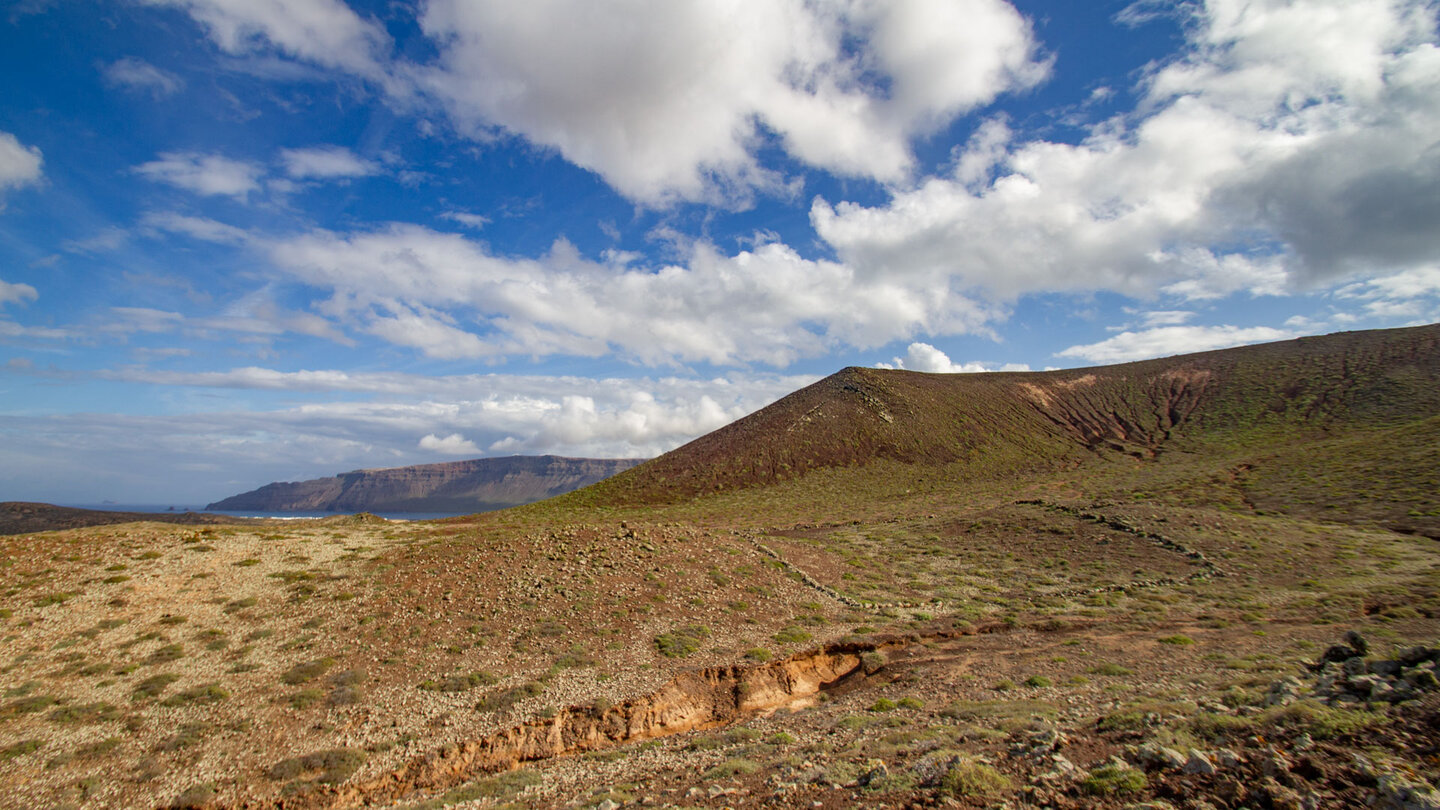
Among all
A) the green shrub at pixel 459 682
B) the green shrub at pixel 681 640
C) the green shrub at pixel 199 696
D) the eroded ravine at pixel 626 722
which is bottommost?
the eroded ravine at pixel 626 722

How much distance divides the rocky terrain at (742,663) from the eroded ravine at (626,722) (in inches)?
3.5

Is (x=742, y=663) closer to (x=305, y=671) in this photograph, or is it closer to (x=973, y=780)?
(x=973, y=780)

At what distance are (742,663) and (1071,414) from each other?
4273 inches

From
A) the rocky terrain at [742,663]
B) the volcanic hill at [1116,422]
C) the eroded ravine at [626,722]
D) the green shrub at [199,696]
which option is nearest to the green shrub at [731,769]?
the rocky terrain at [742,663]

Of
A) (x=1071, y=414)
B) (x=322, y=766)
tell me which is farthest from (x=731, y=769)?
(x=1071, y=414)

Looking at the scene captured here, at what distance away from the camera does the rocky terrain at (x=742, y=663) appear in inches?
365

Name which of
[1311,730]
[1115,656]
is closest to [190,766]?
[1311,730]

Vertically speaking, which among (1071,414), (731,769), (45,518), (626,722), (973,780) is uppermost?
(1071,414)

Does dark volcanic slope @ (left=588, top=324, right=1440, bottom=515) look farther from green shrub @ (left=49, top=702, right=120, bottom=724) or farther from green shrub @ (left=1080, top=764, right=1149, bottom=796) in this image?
green shrub @ (left=1080, top=764, right=1149, bottom=796)

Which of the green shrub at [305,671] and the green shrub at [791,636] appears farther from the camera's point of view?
the green shrub at [791,636]

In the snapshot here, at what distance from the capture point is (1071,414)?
346 feet

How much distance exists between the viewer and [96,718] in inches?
568

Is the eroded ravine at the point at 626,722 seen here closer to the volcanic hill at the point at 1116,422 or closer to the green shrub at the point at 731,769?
the green shrub at the point at 731,769

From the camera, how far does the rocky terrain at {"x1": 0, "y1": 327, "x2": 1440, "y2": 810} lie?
927 cm
